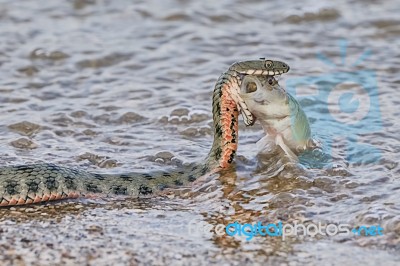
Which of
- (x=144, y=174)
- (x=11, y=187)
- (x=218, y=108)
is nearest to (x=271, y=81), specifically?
(x=218, y=108)

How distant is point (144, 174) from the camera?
22.8 ft

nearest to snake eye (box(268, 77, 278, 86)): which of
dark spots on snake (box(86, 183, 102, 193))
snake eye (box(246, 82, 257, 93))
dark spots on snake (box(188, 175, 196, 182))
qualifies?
snake eye (box(246, 82, 257, 93))

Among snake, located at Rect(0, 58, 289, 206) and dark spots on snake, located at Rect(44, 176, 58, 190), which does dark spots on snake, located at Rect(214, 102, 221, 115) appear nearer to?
snake, located at Rect(0, 58, 289, 206)

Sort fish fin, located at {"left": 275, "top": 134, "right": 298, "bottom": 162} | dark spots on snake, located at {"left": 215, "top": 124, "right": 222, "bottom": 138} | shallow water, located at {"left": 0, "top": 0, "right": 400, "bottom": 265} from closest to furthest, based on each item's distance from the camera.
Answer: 1. shallow water, located at {"left": 0, "top": 0, "right": 400, "bottom": 265}
2. dark spots on snake, located at {"left": 215, "top": 124, "right": 222, "bottom": 138}
3. fish fin, located at {"left": 275, "top": 134, "right": 298, "bottom": 162}

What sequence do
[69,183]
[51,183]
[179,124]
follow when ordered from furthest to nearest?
[179,124], [69,183], [51,183]

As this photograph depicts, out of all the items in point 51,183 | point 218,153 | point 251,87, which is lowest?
point 51,183

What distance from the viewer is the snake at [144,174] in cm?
638

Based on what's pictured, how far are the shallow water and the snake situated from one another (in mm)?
101

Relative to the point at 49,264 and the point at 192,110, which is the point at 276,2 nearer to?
the point at 192,110

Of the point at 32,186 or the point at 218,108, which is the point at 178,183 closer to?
the point at 218,108

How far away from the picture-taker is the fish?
22.2 feet

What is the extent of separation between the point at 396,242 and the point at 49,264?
213 centimetres

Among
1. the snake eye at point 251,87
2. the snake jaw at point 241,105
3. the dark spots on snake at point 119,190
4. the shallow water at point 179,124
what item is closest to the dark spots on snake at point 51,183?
the shallow water at point 179,124

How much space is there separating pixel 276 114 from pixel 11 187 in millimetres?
2082
